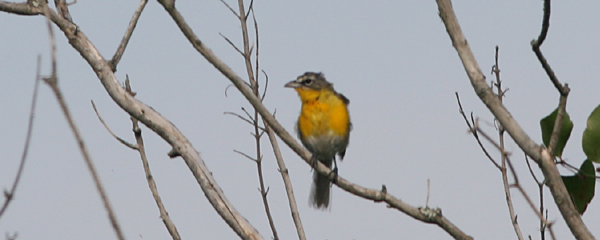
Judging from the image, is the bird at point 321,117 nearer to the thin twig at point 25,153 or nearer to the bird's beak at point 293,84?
the bird's beak at point 293,84

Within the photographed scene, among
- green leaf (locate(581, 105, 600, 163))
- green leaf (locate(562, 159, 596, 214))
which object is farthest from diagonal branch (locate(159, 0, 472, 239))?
green leaf (locate(581, 105, 600, 163))

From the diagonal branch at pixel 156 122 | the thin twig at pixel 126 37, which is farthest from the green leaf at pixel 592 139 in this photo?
the thin twig at pixel 126 37

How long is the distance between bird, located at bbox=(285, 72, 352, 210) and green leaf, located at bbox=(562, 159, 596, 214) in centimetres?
433

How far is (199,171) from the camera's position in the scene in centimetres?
462

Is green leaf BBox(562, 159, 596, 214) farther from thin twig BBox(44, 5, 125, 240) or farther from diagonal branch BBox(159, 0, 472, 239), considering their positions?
thin twig BBox(44, 5, 125, 240)

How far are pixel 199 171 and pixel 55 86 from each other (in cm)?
309

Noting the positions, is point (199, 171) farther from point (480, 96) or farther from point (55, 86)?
point (55, 86)

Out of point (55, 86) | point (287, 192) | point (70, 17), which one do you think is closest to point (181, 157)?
point (287, 192)

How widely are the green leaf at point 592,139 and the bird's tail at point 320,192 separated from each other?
5.17m

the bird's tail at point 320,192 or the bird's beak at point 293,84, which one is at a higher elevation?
the bird's beak at point 293,84

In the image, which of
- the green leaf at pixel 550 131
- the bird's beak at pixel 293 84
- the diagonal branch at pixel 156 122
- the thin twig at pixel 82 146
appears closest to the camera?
the thin twig at pixel 82 146

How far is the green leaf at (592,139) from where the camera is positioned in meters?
3.36

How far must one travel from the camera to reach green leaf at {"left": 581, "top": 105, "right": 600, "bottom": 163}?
3361 millimetres

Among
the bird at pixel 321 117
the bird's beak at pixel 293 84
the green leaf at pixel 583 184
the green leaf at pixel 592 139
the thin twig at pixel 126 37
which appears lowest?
the green leaf at pixel 583 184
